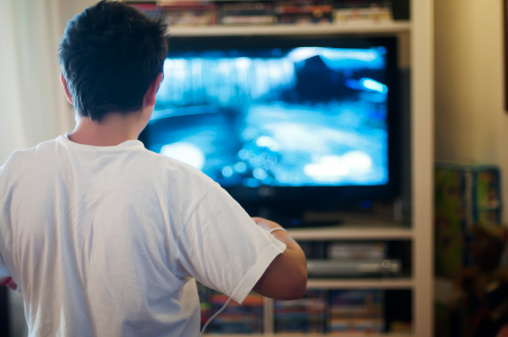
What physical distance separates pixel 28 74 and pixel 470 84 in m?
2.09

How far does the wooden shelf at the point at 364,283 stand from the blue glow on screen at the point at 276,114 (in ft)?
1.46

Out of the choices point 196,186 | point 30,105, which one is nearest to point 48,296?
point 196,186

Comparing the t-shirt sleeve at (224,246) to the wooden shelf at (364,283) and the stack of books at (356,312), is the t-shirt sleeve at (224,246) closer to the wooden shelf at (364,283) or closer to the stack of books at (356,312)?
the wooden shelf at (364,283)

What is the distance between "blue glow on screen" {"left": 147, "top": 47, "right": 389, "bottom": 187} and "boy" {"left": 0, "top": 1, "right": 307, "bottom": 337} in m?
1.53

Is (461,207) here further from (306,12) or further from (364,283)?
(306,12)

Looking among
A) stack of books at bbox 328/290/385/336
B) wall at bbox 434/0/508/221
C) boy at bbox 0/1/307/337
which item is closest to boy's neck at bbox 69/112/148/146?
boy at bbox 0/1/307/337

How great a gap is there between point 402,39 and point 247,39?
2.47ft

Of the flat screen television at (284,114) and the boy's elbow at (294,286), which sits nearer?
the boy's elbow at (294,286)

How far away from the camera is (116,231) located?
2.56 ft

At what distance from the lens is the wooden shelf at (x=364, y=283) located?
2354 millimetres

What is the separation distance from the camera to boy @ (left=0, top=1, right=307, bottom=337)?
79 cm

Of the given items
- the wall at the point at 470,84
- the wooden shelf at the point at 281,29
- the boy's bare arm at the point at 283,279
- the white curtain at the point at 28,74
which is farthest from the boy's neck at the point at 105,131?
the wall at the point at 470,84

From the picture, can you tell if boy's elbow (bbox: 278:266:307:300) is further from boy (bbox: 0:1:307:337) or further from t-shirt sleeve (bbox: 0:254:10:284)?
t-shirt sleeve (bbox: 0:254:10:284)

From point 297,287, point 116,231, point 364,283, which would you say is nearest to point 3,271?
point 116,231
